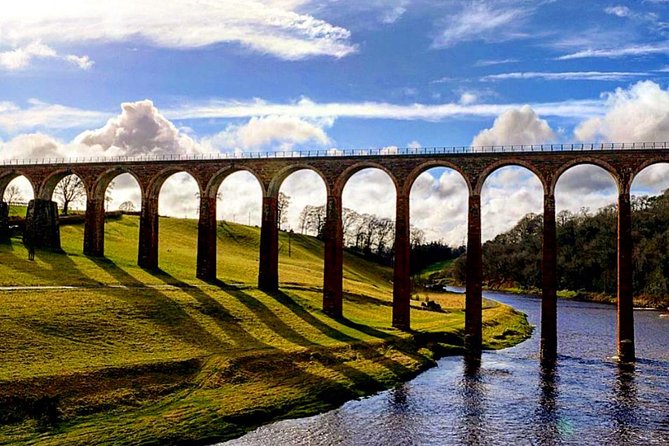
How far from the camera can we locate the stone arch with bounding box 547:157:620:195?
4653 centimetres

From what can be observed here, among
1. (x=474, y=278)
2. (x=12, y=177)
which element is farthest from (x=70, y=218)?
(x=474, y=278)

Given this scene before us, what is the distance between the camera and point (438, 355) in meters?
45.1

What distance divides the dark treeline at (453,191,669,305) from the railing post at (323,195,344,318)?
2554 inches

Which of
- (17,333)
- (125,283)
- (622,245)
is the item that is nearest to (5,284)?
(125,283)

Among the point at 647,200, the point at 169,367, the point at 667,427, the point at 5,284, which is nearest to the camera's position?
the point at 667,427

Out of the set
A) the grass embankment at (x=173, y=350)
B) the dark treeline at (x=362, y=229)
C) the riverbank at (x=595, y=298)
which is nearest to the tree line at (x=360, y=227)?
the dark treeline at (x=362, y=229)

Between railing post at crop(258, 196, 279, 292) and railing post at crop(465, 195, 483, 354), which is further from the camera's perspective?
railing post at crop(258, 196, 279, 292)

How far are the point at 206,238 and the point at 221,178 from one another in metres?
5.62

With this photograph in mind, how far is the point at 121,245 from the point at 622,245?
177 feet

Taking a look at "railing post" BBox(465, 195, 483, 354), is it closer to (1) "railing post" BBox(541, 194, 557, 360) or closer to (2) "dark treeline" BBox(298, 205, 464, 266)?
(1) "railing post" BBox(541, 194, 557, 360)

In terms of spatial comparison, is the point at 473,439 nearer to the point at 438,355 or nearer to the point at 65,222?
the point at 438,355

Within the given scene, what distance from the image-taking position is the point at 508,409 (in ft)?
97.8

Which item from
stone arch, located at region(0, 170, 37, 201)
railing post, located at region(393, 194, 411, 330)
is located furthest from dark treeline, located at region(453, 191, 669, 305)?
stone arch, located at region(0, 170, 37, 201)

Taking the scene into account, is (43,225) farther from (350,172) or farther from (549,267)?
(549,267)
